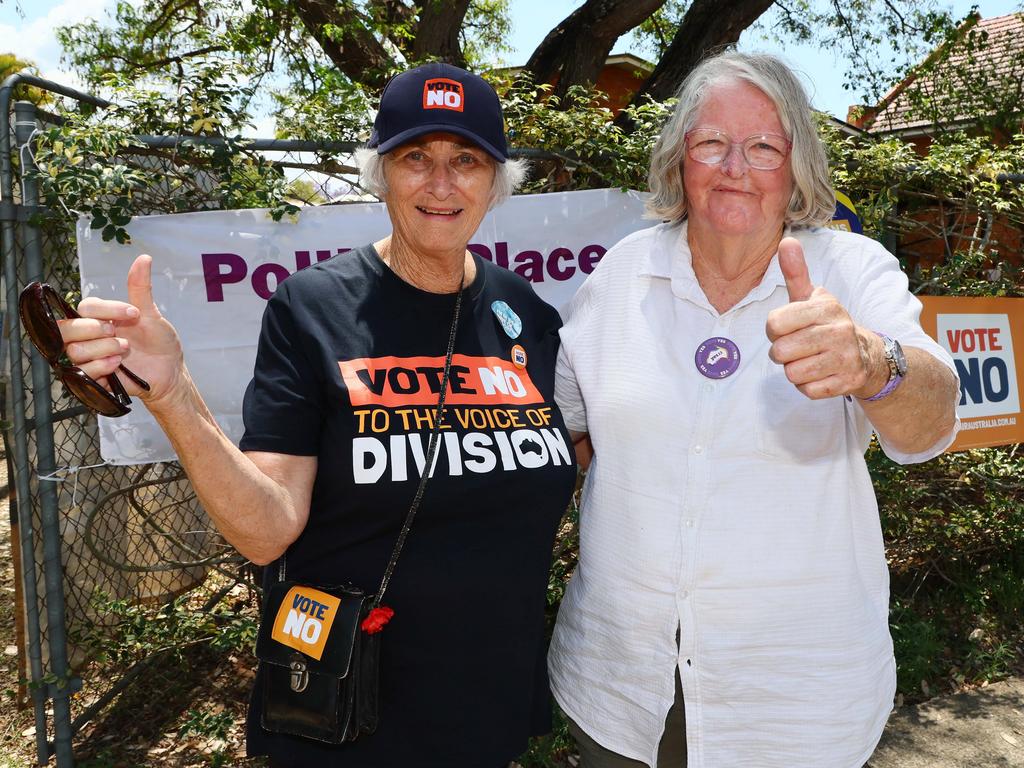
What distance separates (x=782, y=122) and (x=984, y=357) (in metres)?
2.79

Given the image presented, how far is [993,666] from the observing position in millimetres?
4113

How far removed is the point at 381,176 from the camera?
194 centimetres

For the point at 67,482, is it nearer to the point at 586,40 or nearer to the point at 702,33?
the point at 586,40

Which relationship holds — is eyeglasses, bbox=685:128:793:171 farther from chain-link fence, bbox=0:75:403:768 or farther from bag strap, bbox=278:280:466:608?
chain-link fence, bbox=0:75:403:768

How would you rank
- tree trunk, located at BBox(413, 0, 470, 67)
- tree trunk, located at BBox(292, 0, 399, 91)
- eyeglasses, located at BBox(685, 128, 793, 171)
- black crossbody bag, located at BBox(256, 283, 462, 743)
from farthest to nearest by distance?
tree trunk, located at BBox(413, 0, 470, 67) → tree trunk, located at BBox(292, 0, 399, 91) → eyeglasses, located at BBox(685, 128, 793, 171) → black crossbody bag, located at BBox(256, 283, 462, 743)

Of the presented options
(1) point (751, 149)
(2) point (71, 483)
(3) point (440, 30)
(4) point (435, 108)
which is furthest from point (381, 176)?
(3) point (440, 30)

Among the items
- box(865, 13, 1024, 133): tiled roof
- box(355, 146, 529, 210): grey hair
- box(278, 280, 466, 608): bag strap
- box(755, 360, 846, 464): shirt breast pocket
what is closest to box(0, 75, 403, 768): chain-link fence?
box(355, 146, 529, 210): grey hair

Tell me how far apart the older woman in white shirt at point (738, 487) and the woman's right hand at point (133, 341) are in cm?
90

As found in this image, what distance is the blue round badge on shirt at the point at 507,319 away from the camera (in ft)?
6.55

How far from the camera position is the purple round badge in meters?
1.72

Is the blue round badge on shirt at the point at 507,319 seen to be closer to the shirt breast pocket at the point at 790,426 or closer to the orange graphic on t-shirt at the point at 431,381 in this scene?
the orange graphic on t-shirt at the point at 431,381

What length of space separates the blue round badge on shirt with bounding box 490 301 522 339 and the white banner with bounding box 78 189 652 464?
3.90ft

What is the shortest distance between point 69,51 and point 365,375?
44.2 feet

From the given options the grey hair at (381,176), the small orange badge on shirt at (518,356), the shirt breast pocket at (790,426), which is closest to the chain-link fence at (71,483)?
the grey hair at (381,176)
